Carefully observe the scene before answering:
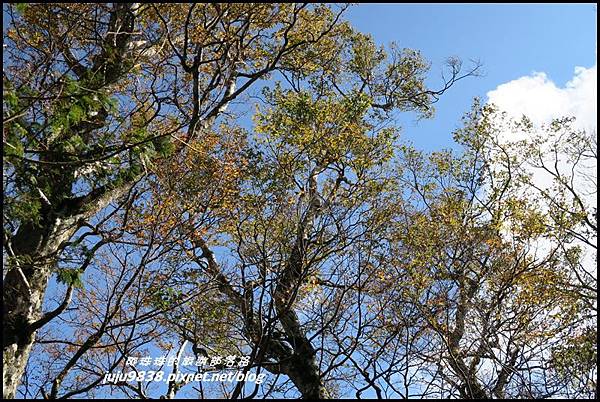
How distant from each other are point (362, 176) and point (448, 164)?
8.88 feet

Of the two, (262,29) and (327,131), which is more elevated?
(262,29)

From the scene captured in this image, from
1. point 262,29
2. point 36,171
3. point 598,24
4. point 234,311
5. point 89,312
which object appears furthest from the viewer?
point 262,29

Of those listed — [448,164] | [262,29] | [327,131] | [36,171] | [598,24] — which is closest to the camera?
[36,171]

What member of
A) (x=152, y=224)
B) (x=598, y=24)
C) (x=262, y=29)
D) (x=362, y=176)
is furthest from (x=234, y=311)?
(x=598, y=24)

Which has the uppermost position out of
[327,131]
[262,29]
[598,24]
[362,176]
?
[262,29]

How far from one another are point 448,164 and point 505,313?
343 cm

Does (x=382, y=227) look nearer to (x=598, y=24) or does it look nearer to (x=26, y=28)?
(x=598, y=24)

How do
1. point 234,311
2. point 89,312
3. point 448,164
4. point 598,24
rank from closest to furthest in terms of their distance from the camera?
1. point 598,24
2. point 234,311
3. point 89,312
4. point 448,164

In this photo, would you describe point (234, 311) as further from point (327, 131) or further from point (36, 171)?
point (327, 131)

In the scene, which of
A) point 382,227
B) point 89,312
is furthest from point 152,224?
point 382,227

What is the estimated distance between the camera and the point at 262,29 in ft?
24.1

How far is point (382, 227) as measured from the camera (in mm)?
6910

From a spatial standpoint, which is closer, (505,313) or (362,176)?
(505,313)

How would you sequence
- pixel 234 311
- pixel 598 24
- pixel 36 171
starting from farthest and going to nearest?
1. pixel 234 311
2. pixel 598 24
3. pixel 36 171
